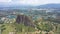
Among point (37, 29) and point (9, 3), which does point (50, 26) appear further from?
point (9, 3)

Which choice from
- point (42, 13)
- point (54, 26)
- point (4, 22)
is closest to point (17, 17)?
point (4, 22)

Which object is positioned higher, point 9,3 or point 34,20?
point 9,3

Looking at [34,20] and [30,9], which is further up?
[30,9]

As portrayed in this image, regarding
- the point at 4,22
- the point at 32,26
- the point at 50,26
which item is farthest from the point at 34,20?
the point at 4,22

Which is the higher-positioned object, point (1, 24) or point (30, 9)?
point (30, 9)

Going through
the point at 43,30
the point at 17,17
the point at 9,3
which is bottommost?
the point at 43,30

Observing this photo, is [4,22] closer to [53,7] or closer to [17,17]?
[17,17]

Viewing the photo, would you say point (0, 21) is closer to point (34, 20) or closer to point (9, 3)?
point (9, 3)

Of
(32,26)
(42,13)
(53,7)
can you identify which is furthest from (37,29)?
(53,7)
